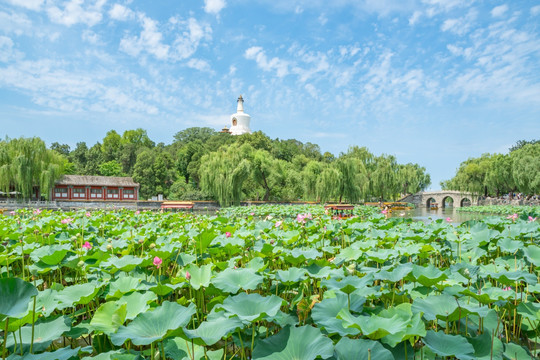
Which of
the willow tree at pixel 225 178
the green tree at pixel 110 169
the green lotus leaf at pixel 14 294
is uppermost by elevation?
the green tree at pixel 110 169

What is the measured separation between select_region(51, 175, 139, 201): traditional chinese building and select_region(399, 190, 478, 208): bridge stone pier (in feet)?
93.6

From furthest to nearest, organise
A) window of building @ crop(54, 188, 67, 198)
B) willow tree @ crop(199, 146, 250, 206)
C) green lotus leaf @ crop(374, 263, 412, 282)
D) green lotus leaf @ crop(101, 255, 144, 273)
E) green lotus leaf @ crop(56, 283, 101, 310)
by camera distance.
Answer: window of building @ crop(54, 188, 67, 198), willow tree @ crop(199, 146, 250, 206), green lotus leaf @ crop(101, 255, 144, 273), green lotus leaf @ crop(374, 263, 412, 282), green lotus leaf @ crop(56, 283, 101, 310)

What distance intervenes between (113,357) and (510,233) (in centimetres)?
324

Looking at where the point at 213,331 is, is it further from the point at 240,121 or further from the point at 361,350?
the point at 240,121

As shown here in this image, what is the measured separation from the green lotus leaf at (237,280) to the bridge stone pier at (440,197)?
3751 centimetres

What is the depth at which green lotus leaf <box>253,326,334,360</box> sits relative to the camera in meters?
0.94

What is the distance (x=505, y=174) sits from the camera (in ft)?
91.8

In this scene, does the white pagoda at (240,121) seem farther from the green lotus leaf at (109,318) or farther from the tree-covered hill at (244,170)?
the green lotus leaf at (109,318)

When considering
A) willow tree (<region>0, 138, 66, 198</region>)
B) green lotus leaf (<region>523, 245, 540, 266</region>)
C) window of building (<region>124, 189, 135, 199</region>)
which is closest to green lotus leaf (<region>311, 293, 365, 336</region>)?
green lotus leaf (<region>523, 245, 540, 266</region>)

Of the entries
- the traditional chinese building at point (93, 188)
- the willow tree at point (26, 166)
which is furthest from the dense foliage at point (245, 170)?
the willow tree at point (26, 166)

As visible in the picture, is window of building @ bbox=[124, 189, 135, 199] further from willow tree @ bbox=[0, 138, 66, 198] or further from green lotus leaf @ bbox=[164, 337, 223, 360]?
green lotus leaf @ bbox=[164, 337, 223, 360]

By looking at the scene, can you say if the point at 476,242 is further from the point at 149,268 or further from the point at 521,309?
the point at 149,268

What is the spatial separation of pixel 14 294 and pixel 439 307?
1.33 meters

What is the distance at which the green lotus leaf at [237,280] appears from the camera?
57.9 inches
